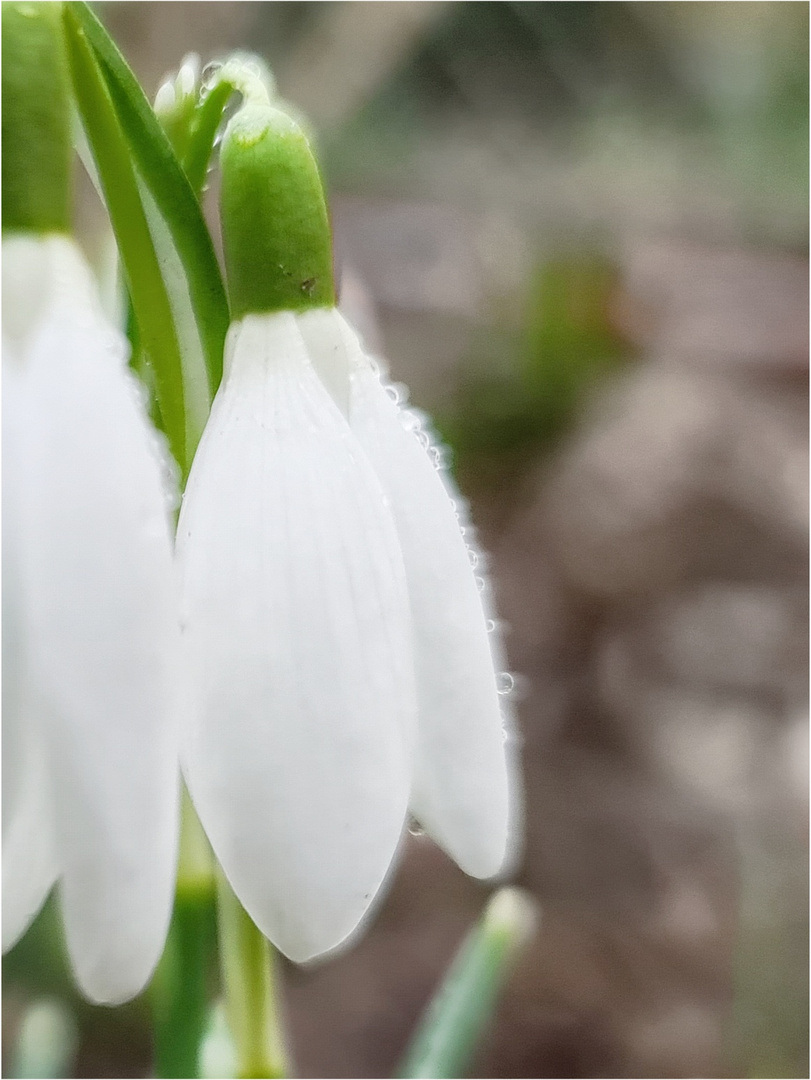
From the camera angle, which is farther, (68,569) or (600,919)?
(600,919)

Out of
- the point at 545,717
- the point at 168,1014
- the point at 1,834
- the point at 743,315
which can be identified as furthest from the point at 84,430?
the point at 743,315

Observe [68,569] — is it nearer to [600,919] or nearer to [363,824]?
[363,824]

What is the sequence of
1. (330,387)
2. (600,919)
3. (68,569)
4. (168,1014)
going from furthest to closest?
(600,919)
(168,1014)
(330,387)
(68,569)

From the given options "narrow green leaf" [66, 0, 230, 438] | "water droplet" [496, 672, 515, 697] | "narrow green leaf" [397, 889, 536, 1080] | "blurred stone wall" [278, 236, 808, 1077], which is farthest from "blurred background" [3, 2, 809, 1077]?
"narrow green leaf" [66, 0, 230, 438]

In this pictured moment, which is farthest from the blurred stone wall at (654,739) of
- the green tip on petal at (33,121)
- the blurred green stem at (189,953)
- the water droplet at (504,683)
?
the green tip on petal at (33,121)

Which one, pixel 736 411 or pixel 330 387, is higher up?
pixel 330 387

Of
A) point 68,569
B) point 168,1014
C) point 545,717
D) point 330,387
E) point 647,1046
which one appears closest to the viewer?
point 68,569

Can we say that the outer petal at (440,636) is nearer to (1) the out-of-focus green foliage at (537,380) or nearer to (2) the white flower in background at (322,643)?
(2) the white flower in background at (322,643)
